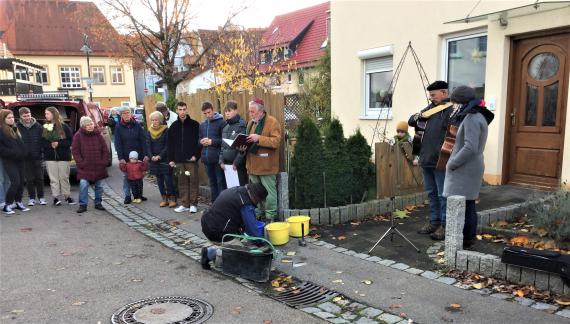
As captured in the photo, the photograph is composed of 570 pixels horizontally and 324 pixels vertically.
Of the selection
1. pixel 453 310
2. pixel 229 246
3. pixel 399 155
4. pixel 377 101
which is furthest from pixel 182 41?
pixel 453 310

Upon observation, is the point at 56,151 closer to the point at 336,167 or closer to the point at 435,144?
the point at 336,167

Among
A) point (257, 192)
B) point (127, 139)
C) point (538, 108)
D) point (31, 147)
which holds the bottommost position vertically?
point (257, 192)

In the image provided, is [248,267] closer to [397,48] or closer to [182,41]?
[397,48]

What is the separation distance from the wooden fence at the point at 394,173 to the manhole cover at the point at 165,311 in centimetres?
384

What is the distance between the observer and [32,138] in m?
8.21

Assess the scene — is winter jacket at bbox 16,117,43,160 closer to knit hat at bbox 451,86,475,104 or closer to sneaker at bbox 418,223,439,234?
sneaker at bbox 418,223,439,234

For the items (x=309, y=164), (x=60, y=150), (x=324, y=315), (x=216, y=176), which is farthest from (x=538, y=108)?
(x=60, y=150)

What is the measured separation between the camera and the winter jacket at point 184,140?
7.78 metres

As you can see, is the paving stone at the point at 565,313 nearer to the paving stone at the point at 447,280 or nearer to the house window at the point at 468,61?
the paving stone at the point at 447,280

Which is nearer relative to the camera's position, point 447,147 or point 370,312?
point 370,312

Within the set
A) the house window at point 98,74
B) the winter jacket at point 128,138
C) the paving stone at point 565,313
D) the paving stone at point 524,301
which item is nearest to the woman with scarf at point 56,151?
the winter jacket at point 128,138

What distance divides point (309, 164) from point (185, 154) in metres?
2.43

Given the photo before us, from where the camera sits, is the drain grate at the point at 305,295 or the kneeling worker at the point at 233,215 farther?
the kneeling worker at the point at 233,215

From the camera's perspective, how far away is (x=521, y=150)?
7637 mm
